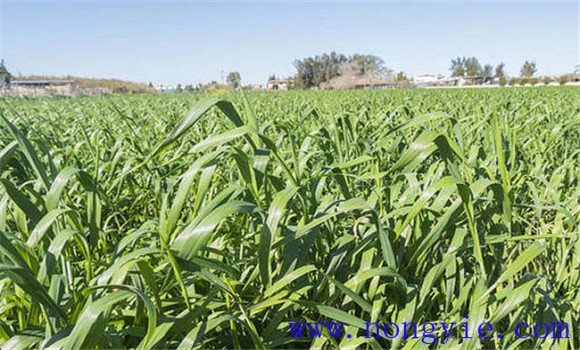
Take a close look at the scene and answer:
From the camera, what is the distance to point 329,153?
7.14 feet

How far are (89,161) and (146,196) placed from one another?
55 cm

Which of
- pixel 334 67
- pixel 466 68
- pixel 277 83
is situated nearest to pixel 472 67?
pixel 466 68

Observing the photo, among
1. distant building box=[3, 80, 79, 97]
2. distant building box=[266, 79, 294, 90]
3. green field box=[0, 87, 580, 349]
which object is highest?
distant building box=[3, 80, 79, 97]

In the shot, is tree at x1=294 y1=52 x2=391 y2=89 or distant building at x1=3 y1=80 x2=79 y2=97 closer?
distant building at x1=3 y1=80 x2=79 y2=97

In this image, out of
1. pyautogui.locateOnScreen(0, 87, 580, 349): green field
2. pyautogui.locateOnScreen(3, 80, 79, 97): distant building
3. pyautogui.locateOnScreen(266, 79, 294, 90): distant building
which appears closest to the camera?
pyautogui.locateOnScreen(0, 87, 580, 349): green field

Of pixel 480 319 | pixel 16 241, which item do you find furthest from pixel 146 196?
pixel 480 319

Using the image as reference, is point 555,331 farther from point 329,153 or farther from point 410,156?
point 329,153

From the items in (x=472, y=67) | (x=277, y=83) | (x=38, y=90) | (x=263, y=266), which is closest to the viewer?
(x=263, y=266)

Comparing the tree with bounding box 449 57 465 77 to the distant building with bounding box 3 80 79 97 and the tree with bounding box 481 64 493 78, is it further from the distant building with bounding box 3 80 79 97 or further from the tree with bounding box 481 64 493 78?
the distant building with bounding box 3 80 79 97

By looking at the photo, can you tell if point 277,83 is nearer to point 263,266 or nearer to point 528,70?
point 263,266

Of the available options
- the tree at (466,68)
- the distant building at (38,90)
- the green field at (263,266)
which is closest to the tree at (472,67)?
the tree at (466,68)

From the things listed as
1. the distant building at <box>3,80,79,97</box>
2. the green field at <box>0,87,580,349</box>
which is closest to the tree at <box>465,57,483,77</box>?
the distant building at <box>3,80,79,97</box>

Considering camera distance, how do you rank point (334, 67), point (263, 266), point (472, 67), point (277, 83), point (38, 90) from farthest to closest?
point (472, 67), point (334, 67), point (38, 90), point (277, 83), point (263, 266)

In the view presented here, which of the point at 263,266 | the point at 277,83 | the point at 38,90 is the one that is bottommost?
the point at 263,266
